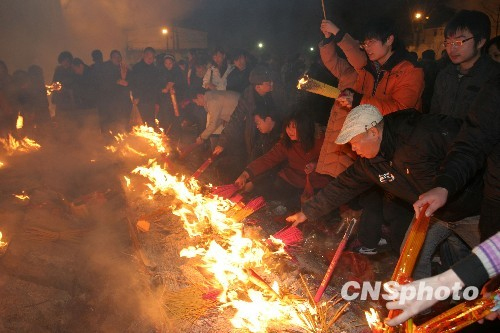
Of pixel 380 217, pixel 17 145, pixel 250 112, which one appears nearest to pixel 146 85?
pixel 17 145

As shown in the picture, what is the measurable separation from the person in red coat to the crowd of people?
0.02 metres

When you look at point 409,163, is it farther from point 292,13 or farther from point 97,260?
point 292,13

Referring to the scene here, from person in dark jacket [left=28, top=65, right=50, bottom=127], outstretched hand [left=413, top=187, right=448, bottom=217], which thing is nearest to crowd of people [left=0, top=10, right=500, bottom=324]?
outstretched hand [left=413, top=187, right=448, bottom=217]

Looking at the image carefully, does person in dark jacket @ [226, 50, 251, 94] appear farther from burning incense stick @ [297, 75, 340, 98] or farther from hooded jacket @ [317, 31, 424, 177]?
burning incense stick @ [297, 75, 340, 98]

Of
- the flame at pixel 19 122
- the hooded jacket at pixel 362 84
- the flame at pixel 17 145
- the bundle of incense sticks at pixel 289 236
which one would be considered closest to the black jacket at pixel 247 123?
the hooded jacket at pixel 362 84

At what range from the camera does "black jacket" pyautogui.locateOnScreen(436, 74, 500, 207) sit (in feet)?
8.49

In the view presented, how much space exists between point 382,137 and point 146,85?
8548 millimetres

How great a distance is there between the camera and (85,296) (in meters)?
3.72

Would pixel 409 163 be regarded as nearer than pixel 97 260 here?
Yes

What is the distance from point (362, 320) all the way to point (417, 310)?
1333 millimetres

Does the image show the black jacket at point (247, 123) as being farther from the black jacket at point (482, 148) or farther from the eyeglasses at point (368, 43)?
the black jacket at point (482, 148)

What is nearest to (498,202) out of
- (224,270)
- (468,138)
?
(468,138)

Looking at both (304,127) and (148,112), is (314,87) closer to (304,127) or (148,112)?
(304,127)

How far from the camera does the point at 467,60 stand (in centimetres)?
354
